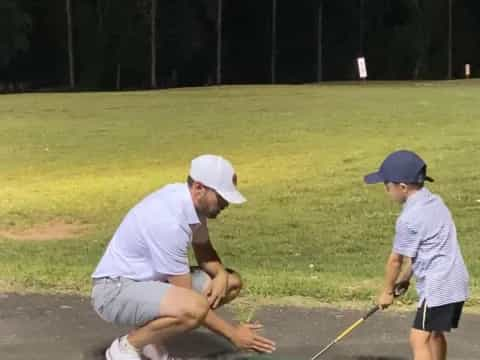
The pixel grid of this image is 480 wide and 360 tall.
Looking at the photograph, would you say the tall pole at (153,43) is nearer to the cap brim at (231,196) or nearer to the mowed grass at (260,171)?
the mowed grass at (260,171)

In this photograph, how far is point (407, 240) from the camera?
4379mm

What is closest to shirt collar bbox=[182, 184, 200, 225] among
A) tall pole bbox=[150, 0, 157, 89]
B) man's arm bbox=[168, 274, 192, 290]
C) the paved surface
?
man's arm bbox=[168, 274, 192, 290]

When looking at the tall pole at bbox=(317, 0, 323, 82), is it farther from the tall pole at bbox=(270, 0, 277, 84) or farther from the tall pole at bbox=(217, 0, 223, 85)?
the tall pole at bbox=(217, 0, 223, 85)

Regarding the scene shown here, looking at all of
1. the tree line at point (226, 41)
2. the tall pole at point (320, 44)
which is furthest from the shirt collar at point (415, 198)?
the tall pole at point (320, 44)

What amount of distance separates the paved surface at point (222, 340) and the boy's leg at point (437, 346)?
370 millimetres

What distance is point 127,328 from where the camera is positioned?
5344 millimetres

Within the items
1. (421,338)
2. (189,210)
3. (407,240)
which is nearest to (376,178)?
(407,240)

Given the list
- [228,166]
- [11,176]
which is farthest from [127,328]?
[11,176]

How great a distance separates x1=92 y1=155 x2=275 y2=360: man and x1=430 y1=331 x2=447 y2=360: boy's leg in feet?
2.62

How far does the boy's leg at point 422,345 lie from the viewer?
451cm

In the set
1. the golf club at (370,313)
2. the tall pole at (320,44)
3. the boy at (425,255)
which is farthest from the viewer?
the tall pole at (320,44)

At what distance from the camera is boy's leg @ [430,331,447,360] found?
4539 millimetres

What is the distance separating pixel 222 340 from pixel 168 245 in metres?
1.02

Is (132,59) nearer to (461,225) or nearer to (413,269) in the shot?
(461,225)
